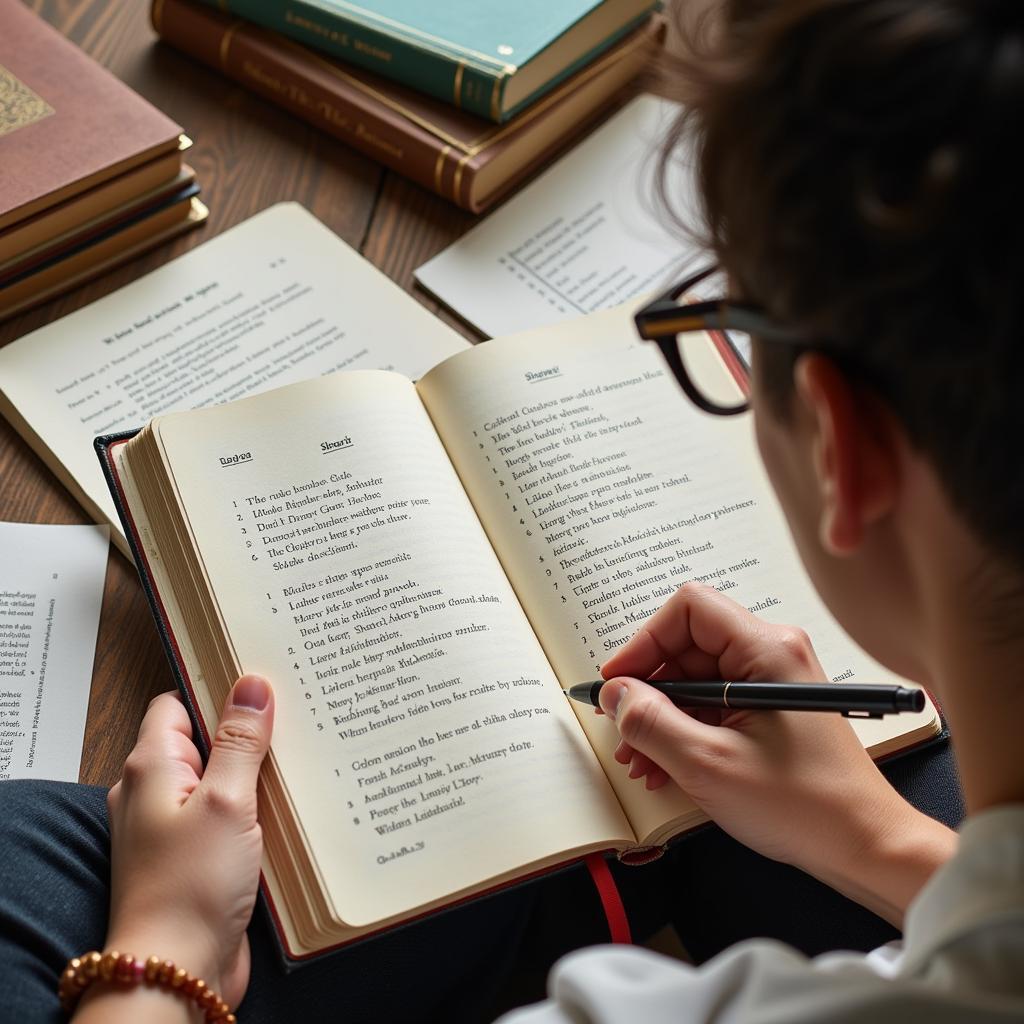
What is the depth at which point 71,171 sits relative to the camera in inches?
39.9

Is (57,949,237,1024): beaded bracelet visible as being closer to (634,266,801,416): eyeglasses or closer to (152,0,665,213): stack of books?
(634,266,801,416): eyeglasses

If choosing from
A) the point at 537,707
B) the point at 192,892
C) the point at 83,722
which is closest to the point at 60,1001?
the point at 192,892

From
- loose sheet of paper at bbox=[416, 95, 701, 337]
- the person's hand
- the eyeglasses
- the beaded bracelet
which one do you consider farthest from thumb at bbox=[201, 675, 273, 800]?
loose sheet of paper at bbox=[416, 95, 701, 337]

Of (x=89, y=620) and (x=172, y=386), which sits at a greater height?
(x=172, y=386)

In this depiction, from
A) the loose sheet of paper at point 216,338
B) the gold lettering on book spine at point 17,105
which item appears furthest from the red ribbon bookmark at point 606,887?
the gold lettering on book spine at point 17,105

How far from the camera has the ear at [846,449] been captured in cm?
50

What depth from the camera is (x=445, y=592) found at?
81cm

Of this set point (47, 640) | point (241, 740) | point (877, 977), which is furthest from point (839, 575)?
point (47, 640)

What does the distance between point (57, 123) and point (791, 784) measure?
882 millimetres

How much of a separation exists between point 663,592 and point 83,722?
0.45 metres

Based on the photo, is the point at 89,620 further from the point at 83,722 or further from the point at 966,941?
the point at 966,941

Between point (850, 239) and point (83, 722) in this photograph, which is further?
point (83, 722)

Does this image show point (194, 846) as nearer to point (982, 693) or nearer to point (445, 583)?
point (445, 583)

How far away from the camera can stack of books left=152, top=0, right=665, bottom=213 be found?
1.12 m
